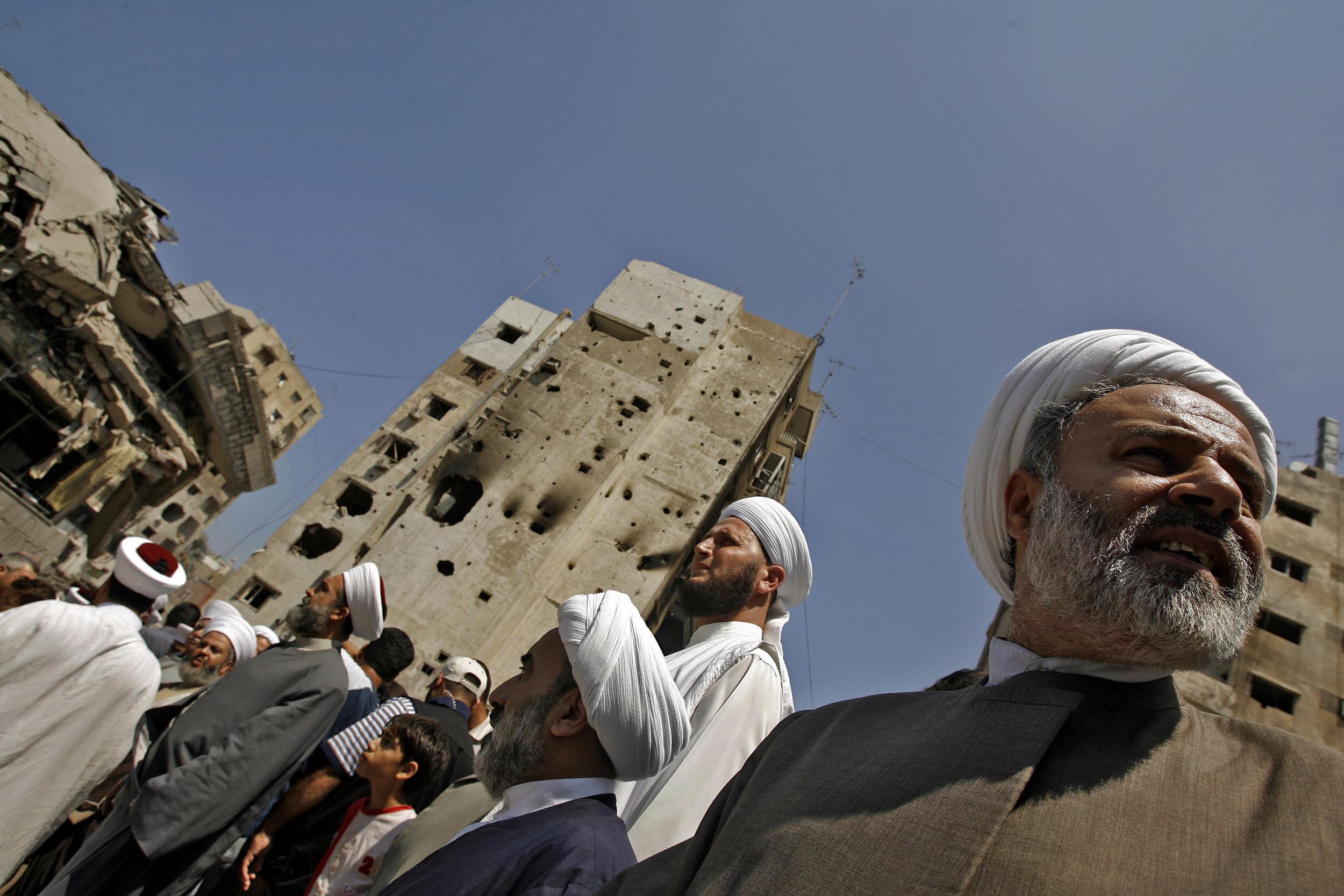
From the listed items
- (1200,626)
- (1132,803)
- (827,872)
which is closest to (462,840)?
(827,872)

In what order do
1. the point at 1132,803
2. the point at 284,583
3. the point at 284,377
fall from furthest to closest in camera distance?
the point at 284,377
the point at 284,583
the point at 1132,803

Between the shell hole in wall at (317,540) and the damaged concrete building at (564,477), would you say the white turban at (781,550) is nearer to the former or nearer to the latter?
the damaged concrete building at (564,477)

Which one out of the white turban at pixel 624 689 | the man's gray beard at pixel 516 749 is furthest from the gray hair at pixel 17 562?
the white turban at pixel 624 689

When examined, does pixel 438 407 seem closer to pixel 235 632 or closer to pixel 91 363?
pixel 91 363

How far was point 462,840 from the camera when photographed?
6.12ft

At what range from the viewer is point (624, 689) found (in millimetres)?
2043

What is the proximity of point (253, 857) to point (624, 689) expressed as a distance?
2331 millimetres

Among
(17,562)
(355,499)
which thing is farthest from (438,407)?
(17,562)

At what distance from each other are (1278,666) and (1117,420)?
17043 millimetres

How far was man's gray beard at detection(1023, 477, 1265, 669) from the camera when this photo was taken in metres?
1.14

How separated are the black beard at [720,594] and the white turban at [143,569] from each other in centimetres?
372

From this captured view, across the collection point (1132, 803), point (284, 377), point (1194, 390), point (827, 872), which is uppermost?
point (1194, 390)

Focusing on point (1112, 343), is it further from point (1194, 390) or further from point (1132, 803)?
point (1132, 803)

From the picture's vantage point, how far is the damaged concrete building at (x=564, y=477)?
1702cm
